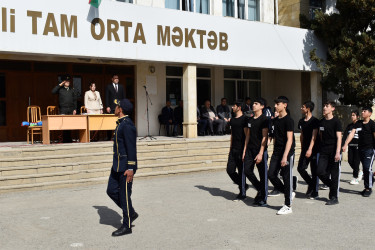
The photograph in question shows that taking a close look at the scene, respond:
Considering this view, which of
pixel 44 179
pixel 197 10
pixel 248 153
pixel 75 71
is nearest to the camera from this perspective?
pixel 248 153

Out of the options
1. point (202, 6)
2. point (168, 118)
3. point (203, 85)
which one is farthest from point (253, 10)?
point (168, 118)

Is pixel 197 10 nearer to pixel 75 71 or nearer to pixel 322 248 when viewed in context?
pixel 75 71

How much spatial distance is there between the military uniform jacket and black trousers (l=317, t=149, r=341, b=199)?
3761 millimetres

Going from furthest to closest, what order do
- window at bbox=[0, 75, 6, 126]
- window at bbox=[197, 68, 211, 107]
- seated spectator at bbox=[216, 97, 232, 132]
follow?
window at bbox=[197, 68, 211, 107]
seated spectator at bbox=[216, 97, 232, 132]
window at bbox=[0, 75, 6, 126]

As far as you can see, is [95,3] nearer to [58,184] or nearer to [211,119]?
[58,184]

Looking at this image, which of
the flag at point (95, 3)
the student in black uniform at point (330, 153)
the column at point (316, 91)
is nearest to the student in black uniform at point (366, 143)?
the student in black uniform at point (330, 153)

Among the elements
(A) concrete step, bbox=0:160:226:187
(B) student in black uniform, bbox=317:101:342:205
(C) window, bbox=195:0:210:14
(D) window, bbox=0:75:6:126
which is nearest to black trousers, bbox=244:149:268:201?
(B) student in black uniform, bbox=317:101:342:205

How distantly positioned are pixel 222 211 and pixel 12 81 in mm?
10068

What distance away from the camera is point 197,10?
16984mm

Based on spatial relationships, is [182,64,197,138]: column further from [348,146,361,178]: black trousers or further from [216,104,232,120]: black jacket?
[348,146,361,178]: black trousers

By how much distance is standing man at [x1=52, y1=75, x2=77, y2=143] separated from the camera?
12414 millimetres

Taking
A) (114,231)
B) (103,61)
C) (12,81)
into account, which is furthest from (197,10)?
(114,231)

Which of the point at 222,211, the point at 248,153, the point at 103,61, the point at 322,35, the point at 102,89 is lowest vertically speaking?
the point at 222,211

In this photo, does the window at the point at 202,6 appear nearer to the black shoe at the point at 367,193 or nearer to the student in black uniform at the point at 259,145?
the student in black uniform at the point at 259,145
